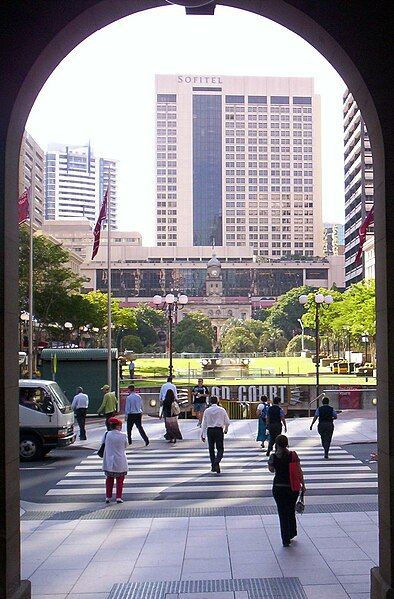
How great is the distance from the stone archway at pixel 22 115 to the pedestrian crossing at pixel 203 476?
7578 mm

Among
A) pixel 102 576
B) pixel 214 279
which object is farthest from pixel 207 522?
pixel 214 279

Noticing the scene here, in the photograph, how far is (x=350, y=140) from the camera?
121 meters

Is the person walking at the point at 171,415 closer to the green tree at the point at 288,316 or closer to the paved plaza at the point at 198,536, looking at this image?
the paved plaza at the point at 198,536

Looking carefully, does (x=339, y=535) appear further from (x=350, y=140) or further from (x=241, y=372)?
(x=350, y=140)

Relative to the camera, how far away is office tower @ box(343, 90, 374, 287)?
4422 inches

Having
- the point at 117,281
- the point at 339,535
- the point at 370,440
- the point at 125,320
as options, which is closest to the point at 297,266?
the point at 117,281

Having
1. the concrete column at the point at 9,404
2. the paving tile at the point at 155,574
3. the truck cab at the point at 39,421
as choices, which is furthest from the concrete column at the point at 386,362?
the truck cab at the point at 39,421

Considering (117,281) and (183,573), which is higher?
(117,281)

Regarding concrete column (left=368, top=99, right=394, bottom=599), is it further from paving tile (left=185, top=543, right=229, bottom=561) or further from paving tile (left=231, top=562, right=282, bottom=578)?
paving tile (left=185, top=543, right=229, bottom=561)

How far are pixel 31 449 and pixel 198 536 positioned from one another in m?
9.58

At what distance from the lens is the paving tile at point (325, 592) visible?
24.8 ft

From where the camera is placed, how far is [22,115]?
7023 millimetres

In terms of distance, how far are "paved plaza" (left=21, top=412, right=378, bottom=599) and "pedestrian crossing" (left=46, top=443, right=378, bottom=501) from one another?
28 mm

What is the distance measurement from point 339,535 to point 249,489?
4.26 metres
